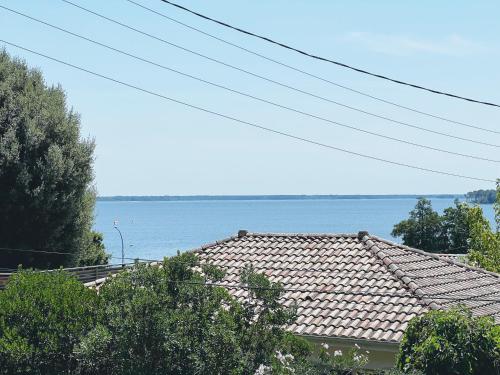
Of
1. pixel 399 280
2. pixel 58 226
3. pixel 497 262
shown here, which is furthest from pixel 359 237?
pixel 58 226

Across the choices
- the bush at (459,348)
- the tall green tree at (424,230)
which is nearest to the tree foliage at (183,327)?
the bush at (459,348)

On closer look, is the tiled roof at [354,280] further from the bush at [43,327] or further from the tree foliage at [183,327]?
the bush at [43,327]

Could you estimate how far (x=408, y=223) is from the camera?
6694cm

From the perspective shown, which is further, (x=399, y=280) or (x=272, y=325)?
(x=399, y=280)

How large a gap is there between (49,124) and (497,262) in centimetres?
1620

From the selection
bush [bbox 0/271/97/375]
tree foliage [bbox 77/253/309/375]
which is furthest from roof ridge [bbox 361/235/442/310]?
bush [bbox 0/271/97/375]

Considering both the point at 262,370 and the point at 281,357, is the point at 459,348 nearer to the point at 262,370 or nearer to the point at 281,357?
the point at 281,357

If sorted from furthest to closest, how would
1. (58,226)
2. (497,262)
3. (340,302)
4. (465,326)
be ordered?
1. (58,226)
2. (497,262)
3. (340,302)
4. (465,326)

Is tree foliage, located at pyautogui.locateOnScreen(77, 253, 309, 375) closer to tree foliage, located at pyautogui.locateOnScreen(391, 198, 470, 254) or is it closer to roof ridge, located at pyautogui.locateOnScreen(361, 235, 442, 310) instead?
roof ridge, located at pyautogui.locateOnScreen(361, 235, 442, 310)

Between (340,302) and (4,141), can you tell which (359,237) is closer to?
(340,302)

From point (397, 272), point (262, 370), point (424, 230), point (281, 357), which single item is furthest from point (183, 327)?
point (424, 230)

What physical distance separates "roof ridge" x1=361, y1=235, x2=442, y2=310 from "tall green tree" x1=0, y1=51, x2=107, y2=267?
1324cm

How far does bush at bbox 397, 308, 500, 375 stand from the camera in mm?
12508

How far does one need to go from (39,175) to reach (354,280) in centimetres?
1491
